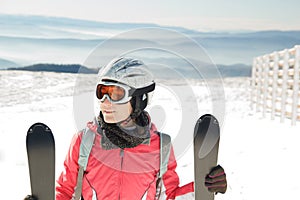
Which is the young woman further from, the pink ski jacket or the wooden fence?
the wooden fence

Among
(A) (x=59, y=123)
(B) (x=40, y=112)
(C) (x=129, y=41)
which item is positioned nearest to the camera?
(C) (x=129, y=41)

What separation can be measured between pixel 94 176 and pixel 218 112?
726 mm

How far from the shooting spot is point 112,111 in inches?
86.0

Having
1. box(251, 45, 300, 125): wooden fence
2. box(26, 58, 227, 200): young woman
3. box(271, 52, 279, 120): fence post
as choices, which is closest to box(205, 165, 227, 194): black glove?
box(26, 58, 227, 200): young woman

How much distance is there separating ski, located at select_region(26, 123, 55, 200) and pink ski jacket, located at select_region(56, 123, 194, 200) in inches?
2.4

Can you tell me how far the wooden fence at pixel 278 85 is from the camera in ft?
33.4

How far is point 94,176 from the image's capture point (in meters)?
2.19

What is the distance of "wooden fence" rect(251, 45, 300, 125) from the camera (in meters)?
10.2

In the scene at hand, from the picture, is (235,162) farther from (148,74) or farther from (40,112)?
(40,112)

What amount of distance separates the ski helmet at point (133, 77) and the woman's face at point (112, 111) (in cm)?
8

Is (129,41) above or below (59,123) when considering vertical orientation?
above

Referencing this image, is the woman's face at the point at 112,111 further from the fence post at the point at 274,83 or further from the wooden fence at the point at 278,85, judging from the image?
the fence post at the point at 274,83

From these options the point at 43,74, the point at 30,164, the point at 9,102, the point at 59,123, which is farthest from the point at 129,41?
the point at 43,74

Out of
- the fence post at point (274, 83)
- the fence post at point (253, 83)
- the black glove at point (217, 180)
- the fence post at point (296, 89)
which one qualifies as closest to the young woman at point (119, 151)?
the black glove at point (217, 180)
